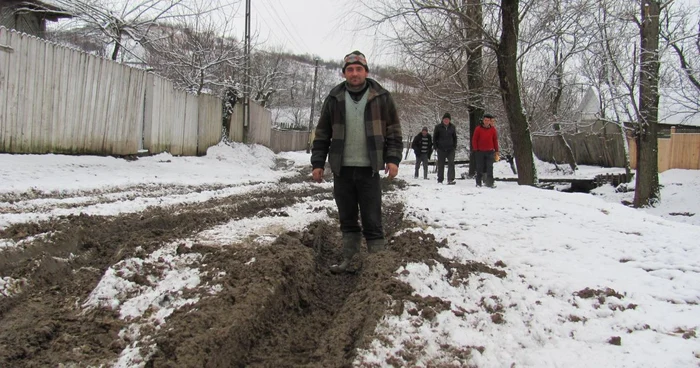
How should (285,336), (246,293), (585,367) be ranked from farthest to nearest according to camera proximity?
(246,293) → (285,336) → (585,367)

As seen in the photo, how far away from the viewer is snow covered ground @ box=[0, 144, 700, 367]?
8.52 feet

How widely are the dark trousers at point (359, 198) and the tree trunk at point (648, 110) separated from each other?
13267 mm

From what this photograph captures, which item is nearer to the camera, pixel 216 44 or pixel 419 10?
pixel 419 10

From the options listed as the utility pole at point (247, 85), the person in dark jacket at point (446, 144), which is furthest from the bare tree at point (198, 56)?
the person in dark jacket at point (446, 144)

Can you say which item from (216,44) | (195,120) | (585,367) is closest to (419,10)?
(195,120)

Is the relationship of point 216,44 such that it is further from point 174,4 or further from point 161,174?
point 161,174

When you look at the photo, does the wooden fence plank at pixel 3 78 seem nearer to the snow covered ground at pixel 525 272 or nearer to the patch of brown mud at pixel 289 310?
the snow covered ground at pixel 525 272

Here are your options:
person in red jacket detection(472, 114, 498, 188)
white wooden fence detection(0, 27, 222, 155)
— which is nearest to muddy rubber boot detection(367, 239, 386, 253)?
person in red jacket detection(472, 114, 498, 188)

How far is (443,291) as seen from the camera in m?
3.28

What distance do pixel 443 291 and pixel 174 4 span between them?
1457 centimetres

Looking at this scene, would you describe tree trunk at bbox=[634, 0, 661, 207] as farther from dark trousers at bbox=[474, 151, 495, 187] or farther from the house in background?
the house in background

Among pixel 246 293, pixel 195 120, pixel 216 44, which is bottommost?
pixel 246 293

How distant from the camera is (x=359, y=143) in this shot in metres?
4.11

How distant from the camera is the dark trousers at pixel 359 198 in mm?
4121
